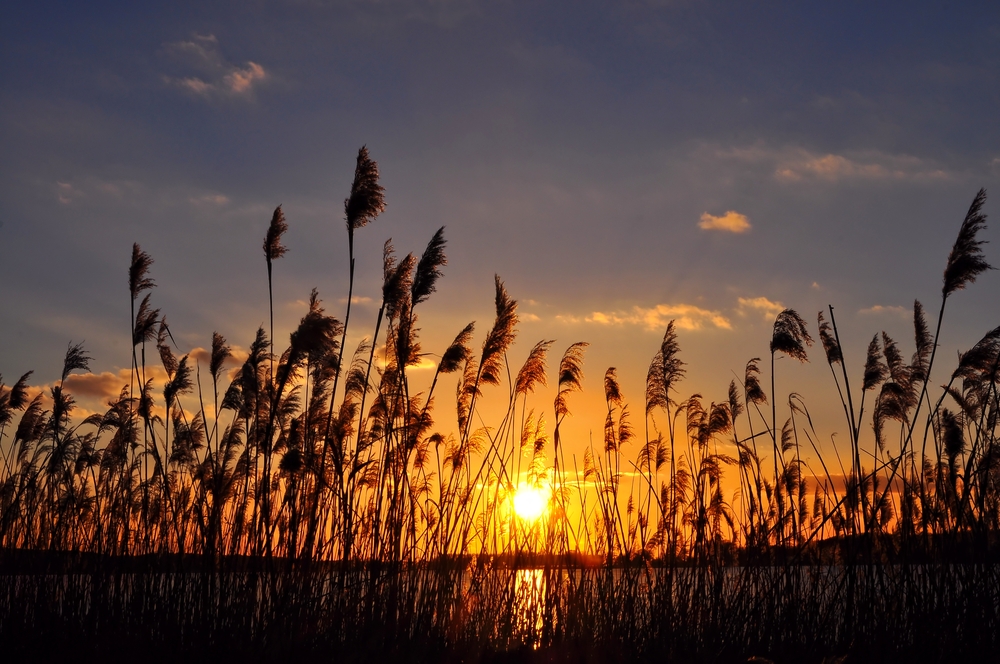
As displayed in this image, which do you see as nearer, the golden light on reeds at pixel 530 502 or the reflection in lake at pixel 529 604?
the reflection in lake at pixel 529 604

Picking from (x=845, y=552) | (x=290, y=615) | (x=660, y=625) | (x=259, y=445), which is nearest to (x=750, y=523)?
(x=845, y=552)

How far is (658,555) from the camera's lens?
5898 millimetres

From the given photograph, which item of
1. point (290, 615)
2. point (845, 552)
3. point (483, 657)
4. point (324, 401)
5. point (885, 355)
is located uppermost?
point (885, 355)

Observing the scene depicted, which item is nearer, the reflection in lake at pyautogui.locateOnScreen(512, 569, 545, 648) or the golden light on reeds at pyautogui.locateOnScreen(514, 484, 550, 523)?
the reflection in lake at pyautogui.locateOnScreen(512, 569, 545, 648)

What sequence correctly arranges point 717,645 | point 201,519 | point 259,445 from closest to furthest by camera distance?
point 201,519 < point 717,645 < point 259,445

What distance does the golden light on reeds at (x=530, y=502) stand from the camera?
20.2ft

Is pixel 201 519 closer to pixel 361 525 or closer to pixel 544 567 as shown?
pixel 361 525

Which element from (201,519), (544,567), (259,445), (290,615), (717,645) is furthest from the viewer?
(544,567)

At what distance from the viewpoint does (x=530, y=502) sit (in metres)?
6.35

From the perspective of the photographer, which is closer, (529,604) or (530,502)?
(529,604)

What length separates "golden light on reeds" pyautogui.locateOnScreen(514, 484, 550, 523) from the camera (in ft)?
20.2

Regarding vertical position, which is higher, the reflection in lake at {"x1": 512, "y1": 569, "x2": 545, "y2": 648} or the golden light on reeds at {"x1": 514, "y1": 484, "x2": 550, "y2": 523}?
the golden light on reeds at {"x1": 514, "y1": 484, "x2": 550, "y2": 523}

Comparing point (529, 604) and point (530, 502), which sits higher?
point (530, 502)

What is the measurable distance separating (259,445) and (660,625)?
3.08 m
